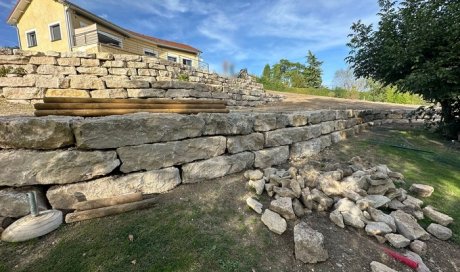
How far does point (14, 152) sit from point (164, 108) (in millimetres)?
1628

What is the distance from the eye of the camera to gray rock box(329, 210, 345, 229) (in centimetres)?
244

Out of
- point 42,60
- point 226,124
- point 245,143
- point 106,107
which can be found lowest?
point 245,143

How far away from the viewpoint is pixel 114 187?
2311mm

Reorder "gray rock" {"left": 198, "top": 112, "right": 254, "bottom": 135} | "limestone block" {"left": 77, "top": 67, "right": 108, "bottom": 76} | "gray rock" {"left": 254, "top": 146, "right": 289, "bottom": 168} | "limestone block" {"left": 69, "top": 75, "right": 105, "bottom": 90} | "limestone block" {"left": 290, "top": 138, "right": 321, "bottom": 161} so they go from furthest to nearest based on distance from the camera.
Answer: "limestone block" {"left": 77, "top": 67, "right": 108, "bottom": 76} < "limestone block" {"left": 69, "top": 75, "right": 105, "bottom": 90} < "limestone block" {"left": 290, "top": 138, "right": 321, "bottom": 161} < "gray rock" {"left": 254, "top": 146, "right": 289, "bottom": 168} < "gray rock" {"left": 198, "top": 112, "right": 254, "bottom": 135}

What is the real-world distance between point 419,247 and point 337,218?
2.62ft

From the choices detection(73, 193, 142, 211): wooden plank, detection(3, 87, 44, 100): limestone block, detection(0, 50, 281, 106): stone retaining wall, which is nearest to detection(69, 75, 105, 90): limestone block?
detection(0, 50, 281, 106): stone retaining wall

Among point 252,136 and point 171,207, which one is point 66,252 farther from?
point 252,136

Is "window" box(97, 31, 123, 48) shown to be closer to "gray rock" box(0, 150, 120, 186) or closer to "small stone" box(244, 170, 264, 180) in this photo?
"gray rock" box(0, 150, 120, 186)

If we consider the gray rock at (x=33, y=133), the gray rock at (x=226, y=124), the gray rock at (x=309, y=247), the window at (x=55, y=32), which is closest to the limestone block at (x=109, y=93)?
the gray rock at (x=226, y=124)

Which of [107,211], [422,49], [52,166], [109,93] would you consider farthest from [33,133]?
[422,49]

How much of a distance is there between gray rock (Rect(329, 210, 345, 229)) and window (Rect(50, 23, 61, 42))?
16795 millimetres

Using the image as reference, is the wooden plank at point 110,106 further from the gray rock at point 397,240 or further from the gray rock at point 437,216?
the gray rock at point 437,216

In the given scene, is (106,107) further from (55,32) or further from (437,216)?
(55,32)

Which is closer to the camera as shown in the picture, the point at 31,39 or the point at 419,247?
the point at 419,247
